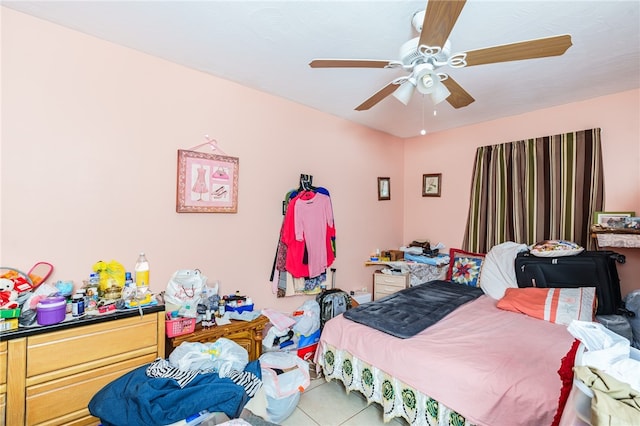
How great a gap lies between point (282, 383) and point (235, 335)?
0.49 meters

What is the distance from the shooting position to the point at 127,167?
2100 millimetres

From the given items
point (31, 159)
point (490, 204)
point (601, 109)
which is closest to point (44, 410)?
point (31, 159)

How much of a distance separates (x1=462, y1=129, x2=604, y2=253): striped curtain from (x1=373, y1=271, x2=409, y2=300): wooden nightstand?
0.95 m

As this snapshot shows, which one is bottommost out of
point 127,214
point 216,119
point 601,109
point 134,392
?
point 134,392

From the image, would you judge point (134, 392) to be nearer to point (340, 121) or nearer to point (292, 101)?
point (292, 101)

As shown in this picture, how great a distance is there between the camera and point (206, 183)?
244 cm

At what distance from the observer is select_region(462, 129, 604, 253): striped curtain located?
2875 mm

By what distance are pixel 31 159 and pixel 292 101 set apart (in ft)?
6.89

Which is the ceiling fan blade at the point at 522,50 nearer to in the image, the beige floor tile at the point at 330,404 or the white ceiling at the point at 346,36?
the white ceiling at the point at 346,36

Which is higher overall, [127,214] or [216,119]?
[216,119]

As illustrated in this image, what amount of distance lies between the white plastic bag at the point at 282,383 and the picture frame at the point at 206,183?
1290mm

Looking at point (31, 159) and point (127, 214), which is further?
point (127, 214)

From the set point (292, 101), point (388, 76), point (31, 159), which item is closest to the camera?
point (31, 159)

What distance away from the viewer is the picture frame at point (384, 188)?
401cm
